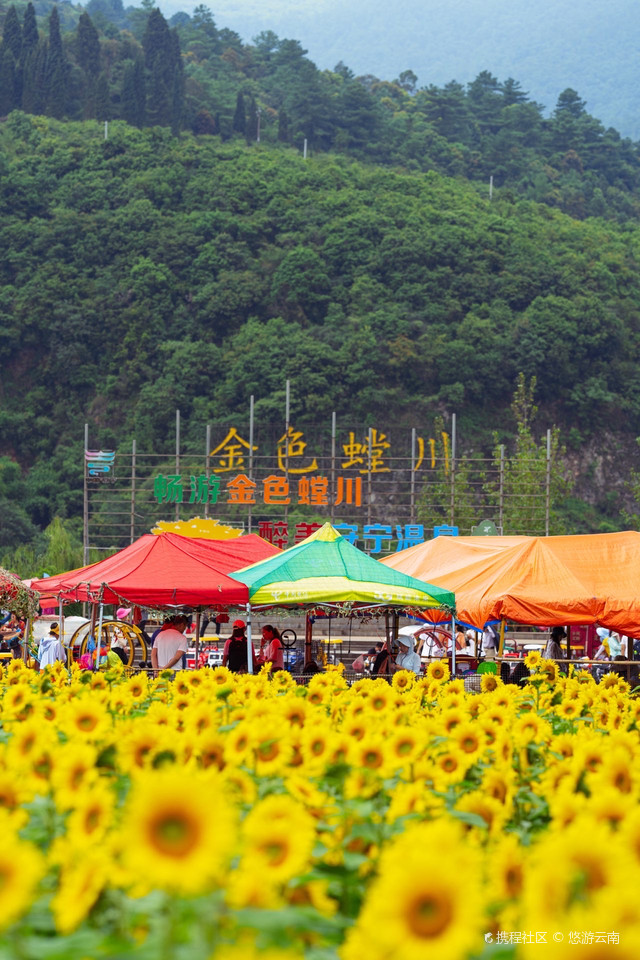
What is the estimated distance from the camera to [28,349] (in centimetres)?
5994

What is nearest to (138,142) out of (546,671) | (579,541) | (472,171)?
(472,171)

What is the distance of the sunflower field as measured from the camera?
1.83 m

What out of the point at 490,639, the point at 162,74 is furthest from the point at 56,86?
the point at 490,639

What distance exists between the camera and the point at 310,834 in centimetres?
234

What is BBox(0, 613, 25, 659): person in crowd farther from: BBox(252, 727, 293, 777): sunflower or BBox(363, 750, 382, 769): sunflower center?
BBox(363, 750, 382, 769): sunflower center

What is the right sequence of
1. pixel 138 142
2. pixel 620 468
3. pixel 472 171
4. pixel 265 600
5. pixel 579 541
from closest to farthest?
pixel 265 600 < pixel 579 541 < pixel 620 468 < pixel 138 142 < pixel 472 171

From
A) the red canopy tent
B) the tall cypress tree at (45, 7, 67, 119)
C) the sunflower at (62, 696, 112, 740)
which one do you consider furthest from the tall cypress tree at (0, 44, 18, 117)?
the sunflower at (62, 696, 112, 740)

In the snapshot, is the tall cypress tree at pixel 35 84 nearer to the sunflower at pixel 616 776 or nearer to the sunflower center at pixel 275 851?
the sunflower at pixel 616 776

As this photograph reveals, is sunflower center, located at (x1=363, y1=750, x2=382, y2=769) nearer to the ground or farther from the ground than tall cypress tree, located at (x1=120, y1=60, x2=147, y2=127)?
nearer to the ground

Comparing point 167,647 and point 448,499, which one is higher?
point 448,499

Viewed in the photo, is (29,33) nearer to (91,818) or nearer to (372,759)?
(372,759)

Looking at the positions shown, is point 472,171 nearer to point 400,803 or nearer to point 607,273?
point 607,273

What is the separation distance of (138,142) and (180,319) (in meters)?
13.2

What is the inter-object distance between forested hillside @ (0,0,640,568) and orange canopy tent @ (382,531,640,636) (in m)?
37.4
